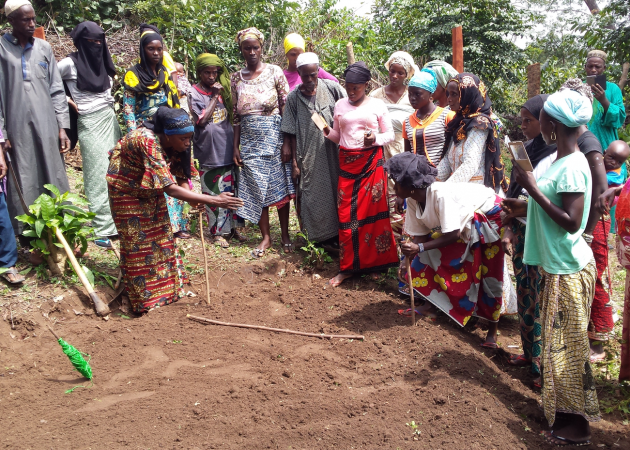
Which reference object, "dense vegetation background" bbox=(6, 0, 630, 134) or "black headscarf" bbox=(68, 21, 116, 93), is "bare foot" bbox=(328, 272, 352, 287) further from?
"dense vegetation background" bbox=(6, 0, 630, 134)

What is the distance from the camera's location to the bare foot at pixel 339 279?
5.04 m

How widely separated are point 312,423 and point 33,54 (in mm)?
4007

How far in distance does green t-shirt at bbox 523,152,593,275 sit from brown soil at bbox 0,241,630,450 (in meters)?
0.95

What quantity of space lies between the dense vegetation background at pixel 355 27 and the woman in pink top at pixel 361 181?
430 cm

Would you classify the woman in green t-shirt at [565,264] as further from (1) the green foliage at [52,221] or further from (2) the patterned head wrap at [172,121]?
(1) the green foliage at [52,221]

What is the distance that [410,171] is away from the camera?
367cm

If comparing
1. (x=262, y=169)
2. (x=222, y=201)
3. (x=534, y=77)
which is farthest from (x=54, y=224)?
(x=534, y=77)

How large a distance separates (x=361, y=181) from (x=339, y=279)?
0.94 meters

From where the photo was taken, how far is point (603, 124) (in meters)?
5.88

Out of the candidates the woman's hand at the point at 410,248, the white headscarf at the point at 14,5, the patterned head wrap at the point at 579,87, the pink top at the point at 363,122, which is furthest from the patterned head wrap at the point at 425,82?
the white headscarf at the point at 14,5

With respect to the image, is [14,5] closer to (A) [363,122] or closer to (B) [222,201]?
(B) [222,201]

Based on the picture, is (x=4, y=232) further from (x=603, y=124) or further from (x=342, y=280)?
(x=603, y=124)

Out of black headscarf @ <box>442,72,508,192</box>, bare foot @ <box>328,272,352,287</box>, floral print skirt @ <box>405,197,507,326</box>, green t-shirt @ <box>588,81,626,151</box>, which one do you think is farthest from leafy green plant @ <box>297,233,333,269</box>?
green t-shirt @ <box>588,81,626,151</box>

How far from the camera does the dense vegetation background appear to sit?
27.0 ft
